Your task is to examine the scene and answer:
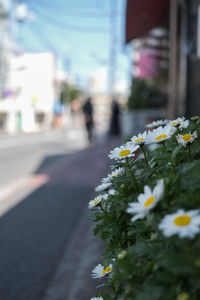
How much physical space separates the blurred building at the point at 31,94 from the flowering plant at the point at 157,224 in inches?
1339

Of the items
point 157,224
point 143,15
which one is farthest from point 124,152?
point 143,15

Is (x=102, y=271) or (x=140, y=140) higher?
(x=140, y=140)

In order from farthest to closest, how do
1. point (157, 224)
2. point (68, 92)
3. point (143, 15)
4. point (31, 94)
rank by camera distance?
point (68, 92) < point (31, 94) < point (143, 15) < point (157, 224)

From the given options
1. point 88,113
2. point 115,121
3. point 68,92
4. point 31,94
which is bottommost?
point 68,92

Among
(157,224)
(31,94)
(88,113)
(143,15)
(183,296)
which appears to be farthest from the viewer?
(31,94)

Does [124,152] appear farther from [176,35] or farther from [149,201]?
[176,35]

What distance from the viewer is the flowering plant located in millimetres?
765

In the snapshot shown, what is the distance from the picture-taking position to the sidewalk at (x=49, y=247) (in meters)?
2.78

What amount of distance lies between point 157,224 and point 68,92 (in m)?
75.0

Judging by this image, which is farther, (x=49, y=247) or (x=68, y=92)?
(x=68, y=92)

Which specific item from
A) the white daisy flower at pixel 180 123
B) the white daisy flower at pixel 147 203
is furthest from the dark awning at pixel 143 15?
the white daisy flower at pixel 147 203

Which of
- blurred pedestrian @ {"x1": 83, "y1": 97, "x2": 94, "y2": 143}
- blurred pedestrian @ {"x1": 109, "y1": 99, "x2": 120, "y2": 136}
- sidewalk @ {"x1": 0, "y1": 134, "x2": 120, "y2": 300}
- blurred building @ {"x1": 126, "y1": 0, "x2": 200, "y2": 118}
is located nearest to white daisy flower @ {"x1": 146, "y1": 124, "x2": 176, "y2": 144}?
sidewalk @ {"x1": 0, "y1": 134, "x2": 120, "y2": 300}

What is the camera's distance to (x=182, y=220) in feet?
2.55

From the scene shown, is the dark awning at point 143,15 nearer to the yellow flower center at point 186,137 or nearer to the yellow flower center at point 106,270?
the yellow flower center at point 186,137
